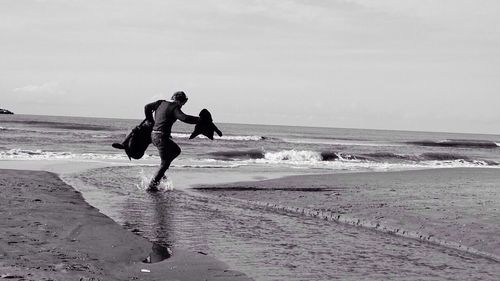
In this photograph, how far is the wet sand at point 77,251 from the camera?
4.50 m

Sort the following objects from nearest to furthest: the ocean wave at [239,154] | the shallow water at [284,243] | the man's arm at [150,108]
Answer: the shallow water at [284,243] → the man's arm at [150,108] → the ocean wave at [239,154]

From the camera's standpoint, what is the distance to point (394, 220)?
8289 mm

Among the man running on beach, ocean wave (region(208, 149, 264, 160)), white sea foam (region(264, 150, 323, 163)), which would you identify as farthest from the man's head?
white sea foam (region(264, 150, 323, 163))

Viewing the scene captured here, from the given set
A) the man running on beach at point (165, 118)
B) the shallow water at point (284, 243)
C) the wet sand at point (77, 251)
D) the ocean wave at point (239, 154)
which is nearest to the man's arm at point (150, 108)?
the man running on beach at point (165, 118)

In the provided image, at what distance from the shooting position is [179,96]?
1085 centimetres

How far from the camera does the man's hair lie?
10.8 metres

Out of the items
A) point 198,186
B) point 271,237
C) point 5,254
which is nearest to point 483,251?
point 271,237

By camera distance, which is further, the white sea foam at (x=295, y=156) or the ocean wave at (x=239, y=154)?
the white sea foam at (x=295, y=156)

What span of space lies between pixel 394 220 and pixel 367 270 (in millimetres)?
3111

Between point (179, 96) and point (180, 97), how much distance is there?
0.09 feet

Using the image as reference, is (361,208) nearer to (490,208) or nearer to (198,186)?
(490,208)

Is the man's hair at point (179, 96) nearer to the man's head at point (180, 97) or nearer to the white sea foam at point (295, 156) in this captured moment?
the man's head at point (180, 97)

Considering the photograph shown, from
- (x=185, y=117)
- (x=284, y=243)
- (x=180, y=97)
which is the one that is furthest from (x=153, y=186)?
(x=284, y=243)

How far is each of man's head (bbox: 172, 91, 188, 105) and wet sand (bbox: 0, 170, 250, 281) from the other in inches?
139
